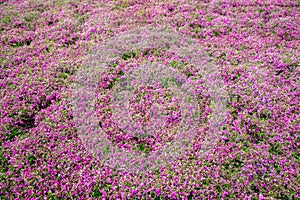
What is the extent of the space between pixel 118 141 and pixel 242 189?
12.3ft

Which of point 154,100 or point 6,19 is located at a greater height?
point 6,19

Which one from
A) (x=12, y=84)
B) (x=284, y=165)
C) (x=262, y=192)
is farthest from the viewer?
(x=12, y=84)

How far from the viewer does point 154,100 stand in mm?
9664

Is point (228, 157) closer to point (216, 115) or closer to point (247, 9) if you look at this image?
point (216, 115)

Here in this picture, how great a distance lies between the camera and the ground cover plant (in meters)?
7.39

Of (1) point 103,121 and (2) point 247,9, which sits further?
(2) point 247,9

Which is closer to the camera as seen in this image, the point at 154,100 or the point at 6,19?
the point at 154,100

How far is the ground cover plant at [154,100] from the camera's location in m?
7.39

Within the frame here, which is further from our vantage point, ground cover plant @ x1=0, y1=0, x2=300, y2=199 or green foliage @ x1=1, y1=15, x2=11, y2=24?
green foliage @ x1=1, y1=15, x2=11, y2=24

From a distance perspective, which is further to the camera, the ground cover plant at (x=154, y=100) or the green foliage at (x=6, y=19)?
the green foliage at (x=6, y=19)

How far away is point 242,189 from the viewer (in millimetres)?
7164

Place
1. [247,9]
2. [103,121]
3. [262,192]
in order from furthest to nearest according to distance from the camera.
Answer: [247,9]
[103,121]
[262,192]

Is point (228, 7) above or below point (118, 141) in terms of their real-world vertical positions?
above

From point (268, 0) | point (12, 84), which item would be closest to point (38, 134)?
point (12, 84)
